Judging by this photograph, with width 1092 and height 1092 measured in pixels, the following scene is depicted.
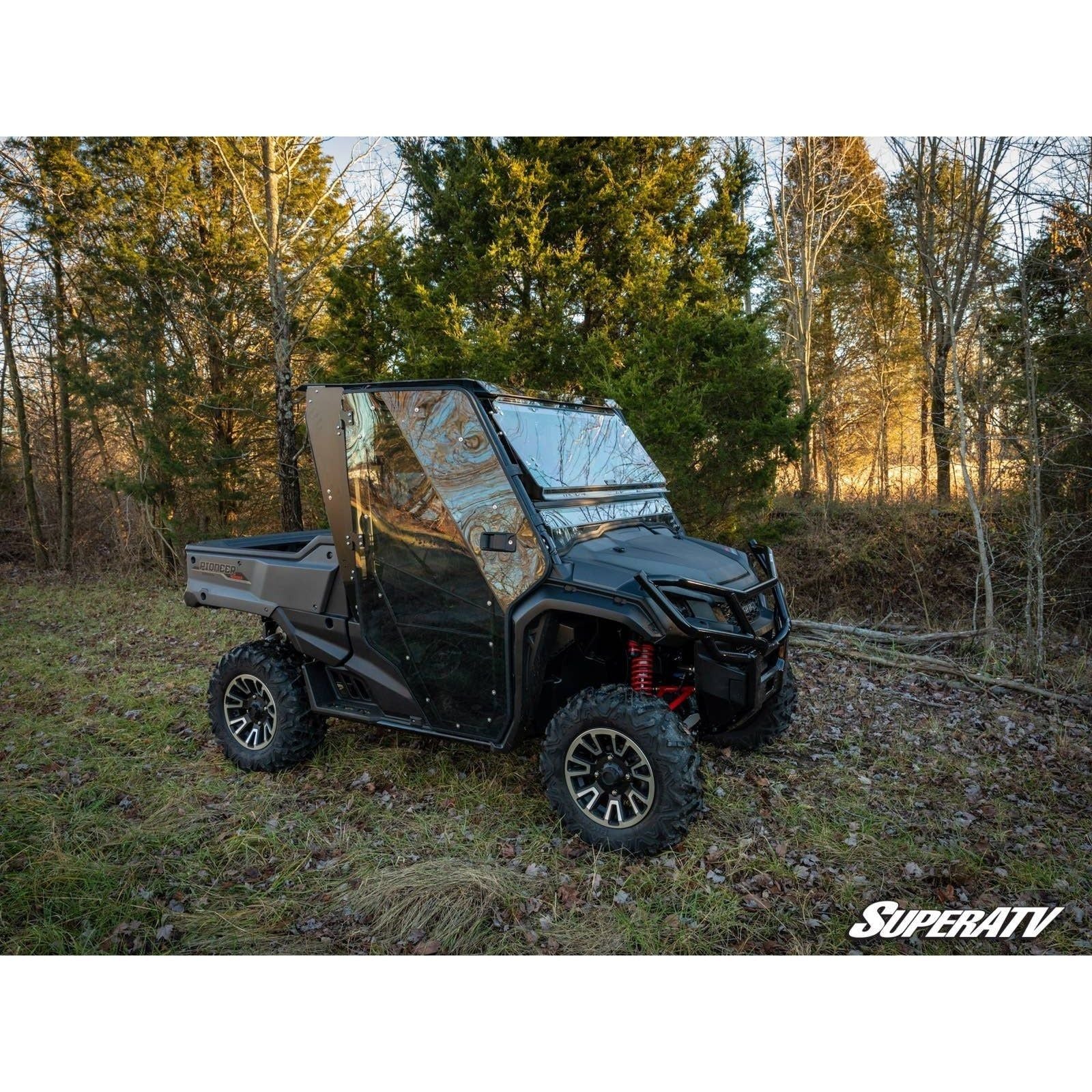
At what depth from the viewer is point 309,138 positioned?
7531mm

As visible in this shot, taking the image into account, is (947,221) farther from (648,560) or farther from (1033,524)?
(648,560)

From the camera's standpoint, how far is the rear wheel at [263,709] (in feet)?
13.2

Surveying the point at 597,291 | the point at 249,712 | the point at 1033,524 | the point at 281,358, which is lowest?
the point at 249,712

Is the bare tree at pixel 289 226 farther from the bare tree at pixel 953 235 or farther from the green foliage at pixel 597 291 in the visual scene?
the bare tree at pixel 953 235

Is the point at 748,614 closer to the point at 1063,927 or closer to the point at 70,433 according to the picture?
the point at 1063,927

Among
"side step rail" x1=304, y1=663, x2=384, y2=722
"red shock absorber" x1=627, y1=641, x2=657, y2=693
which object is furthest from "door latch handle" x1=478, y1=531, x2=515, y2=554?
"side step rail" x1=304, y1=663, x2=384, y2=722

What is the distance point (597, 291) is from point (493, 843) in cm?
674

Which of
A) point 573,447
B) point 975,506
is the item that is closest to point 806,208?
point 975,506

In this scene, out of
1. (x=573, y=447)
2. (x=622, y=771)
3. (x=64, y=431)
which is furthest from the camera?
(x=64, y=431)

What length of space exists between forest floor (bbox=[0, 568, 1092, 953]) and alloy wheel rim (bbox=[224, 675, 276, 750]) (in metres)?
0.21

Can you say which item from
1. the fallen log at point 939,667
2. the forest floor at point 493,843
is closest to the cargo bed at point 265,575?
the forest floor at point 493,843

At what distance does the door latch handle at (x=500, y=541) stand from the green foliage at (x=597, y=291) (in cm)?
421

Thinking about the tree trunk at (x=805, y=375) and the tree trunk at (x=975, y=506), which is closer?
the tree trunk at (x=975, y=506)

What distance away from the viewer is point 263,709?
13.6 feet
